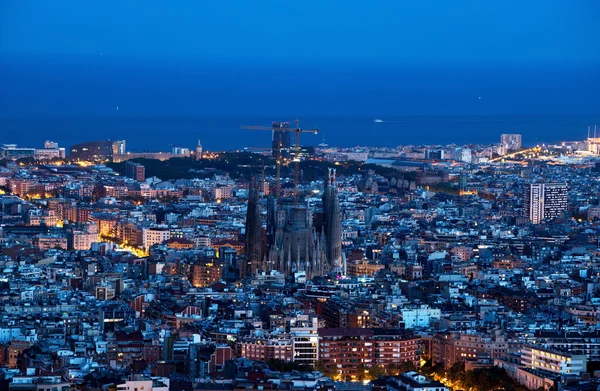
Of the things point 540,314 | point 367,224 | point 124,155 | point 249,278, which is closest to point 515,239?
point 367,224

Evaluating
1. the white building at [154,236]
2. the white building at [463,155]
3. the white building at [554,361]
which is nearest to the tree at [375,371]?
the white building at [554,361]

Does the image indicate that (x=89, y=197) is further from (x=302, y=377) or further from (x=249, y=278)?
(x=302, y=377)

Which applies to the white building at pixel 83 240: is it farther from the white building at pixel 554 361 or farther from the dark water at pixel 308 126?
the dark water at pixel 308 126

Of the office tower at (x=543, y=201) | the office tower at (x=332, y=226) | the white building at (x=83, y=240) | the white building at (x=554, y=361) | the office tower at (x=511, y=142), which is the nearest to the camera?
the white building at (x=554, y=361)

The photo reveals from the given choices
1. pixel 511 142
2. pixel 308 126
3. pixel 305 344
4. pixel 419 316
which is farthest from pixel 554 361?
pixel 308 126

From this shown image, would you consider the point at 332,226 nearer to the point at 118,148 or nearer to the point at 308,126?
the point at 118,148

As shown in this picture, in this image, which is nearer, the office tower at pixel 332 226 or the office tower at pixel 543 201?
the office tower at pixel 332 226
